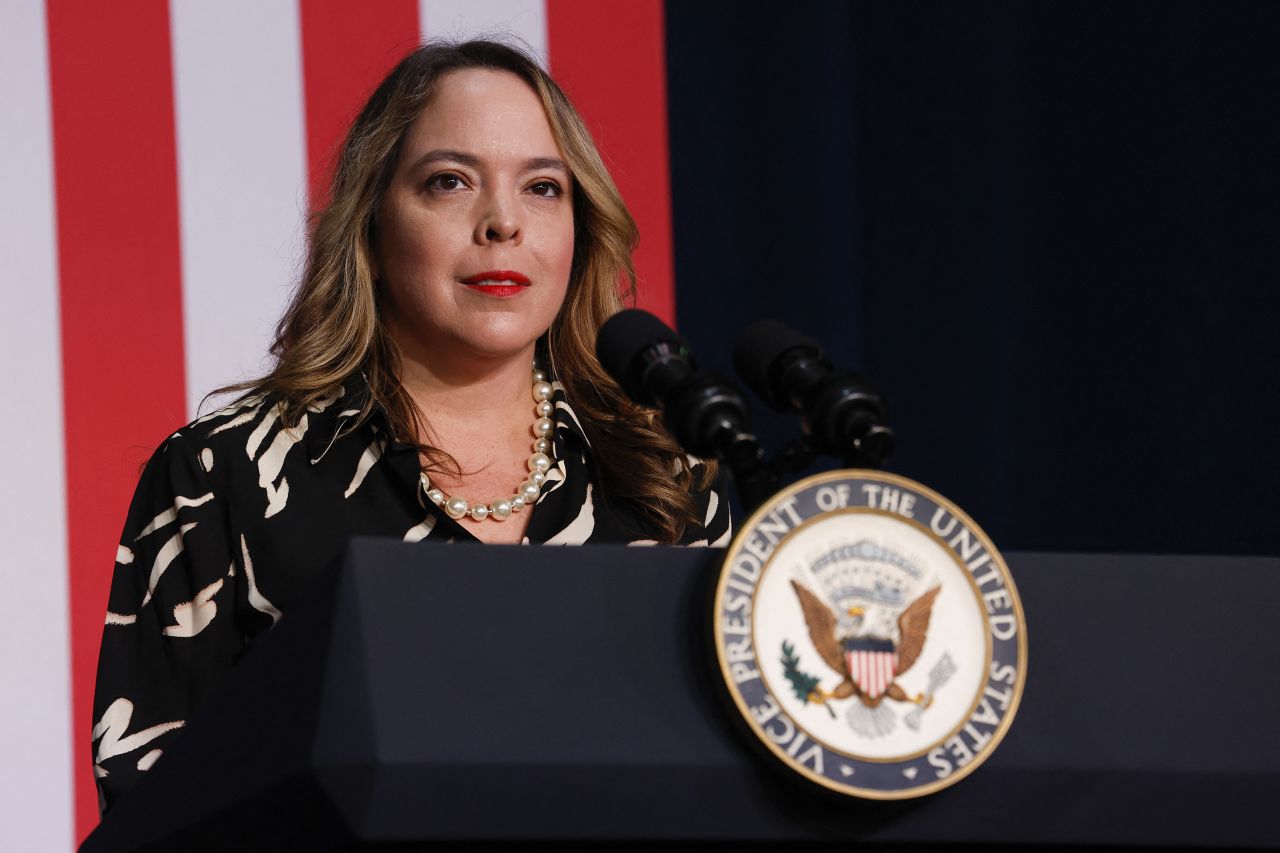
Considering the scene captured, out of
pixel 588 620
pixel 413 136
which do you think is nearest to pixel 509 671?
pixel 588 620

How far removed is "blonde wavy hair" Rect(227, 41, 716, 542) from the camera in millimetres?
1583

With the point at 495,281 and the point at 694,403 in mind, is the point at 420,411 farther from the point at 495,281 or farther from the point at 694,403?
the point at 694,403

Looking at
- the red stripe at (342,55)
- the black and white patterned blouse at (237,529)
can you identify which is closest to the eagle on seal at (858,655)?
the black and white patterned blouse at (237,529)

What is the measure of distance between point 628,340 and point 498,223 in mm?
750

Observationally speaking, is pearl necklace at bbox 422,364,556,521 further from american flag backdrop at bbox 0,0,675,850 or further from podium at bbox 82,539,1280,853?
podium at bbox 82,539,1280,853

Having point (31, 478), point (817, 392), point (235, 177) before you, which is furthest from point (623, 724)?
point (235, 177)

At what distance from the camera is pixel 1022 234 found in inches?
95.8

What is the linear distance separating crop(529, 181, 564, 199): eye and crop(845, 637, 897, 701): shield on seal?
3.36 ft

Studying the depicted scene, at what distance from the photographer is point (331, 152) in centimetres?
221

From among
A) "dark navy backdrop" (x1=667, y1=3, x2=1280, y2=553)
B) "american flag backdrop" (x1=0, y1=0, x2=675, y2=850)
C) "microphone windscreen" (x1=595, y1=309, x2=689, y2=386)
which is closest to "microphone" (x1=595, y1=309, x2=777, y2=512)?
"microphone windscreen" (x1=595, y1=309, x2=689, y2=386)

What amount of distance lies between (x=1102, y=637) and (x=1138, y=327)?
5.19ft

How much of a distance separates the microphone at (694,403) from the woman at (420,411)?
63 cm

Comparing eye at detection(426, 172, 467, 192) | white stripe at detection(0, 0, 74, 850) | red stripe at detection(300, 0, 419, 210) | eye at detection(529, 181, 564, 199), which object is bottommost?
white stripe at detection(0, 0, 74, 850)

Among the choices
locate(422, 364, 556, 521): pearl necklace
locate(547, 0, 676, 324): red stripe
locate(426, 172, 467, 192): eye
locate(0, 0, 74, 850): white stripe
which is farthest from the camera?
locate(547, 0, 676, 324): red stripe
